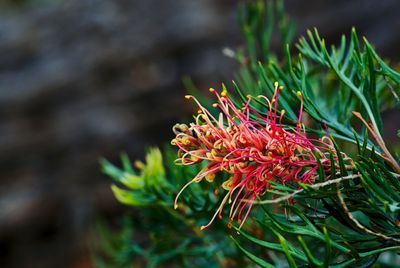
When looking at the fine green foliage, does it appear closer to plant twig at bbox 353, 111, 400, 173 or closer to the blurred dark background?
plant twig at bbox 353, 111, 400, 173

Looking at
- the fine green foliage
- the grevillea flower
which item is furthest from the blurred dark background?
the grevillea flower

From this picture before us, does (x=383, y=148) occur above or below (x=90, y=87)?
below

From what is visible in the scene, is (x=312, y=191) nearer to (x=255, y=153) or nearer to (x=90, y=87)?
(x=255, y=153)

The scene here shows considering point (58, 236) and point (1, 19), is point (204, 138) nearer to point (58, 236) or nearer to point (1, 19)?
point (58, 236)

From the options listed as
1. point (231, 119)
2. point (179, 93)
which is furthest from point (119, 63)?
point (231, 119)

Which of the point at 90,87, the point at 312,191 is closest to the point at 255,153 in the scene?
the point at 312,191
